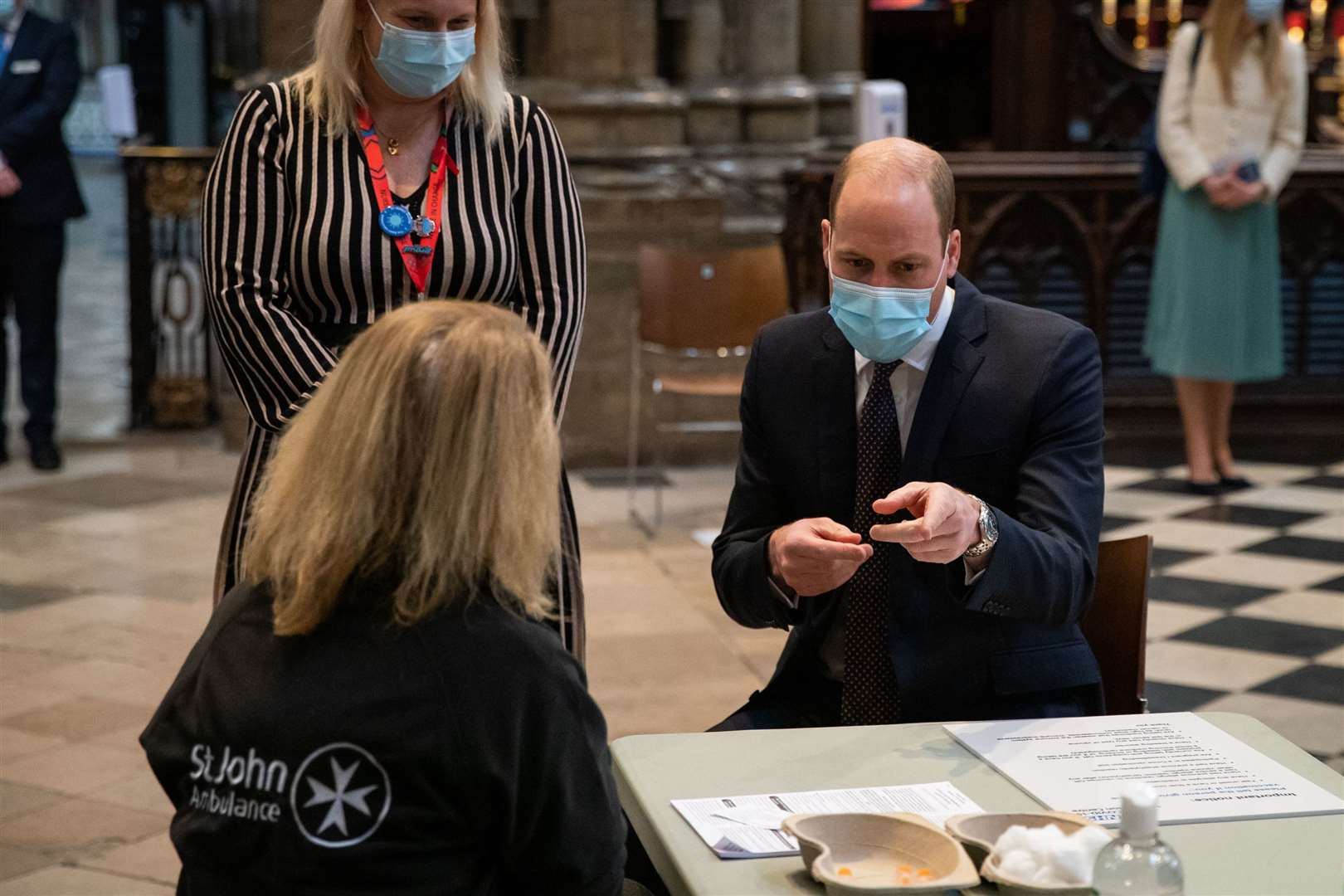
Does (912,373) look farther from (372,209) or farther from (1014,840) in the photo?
(1014,840)

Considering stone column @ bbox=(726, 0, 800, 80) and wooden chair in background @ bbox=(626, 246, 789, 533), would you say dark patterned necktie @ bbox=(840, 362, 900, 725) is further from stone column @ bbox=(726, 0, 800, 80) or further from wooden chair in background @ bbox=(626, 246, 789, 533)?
stone column @ bbox=(726, 0, 800, 80)

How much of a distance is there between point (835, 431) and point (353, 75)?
953 mm

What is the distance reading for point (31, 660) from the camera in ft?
15.9

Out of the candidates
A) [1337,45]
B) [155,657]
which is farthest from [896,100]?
[1337,45]

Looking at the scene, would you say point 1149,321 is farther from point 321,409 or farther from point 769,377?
point 321,409

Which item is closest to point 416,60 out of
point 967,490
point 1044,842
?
point 967,490

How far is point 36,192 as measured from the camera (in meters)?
7.21

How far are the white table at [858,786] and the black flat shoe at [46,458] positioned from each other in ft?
18.9

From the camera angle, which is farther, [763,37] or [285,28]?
[763,37]

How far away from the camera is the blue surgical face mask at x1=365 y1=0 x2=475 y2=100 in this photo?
274 centimetres

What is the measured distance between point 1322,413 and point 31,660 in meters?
5.62

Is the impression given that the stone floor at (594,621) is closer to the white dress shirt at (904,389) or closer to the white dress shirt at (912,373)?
the white dress shirt at (904,389)

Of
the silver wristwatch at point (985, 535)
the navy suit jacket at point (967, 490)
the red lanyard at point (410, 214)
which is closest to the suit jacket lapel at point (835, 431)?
the navy suit jacket at point (967, 490)

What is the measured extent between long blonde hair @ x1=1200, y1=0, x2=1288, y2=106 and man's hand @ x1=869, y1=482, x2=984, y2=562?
5016 millimetres
